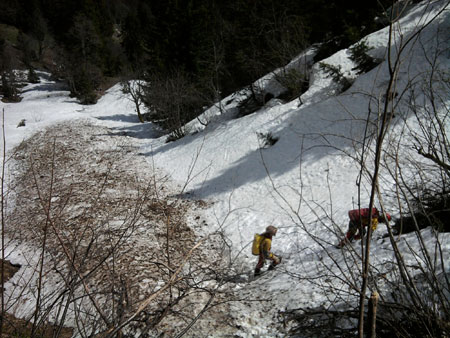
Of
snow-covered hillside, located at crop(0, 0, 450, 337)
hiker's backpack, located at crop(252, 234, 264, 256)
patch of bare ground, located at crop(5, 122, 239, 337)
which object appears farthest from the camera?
hiker's backpack, located at crop(252, 234, 264, 256)

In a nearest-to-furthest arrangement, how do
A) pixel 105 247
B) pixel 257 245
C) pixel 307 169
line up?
pixel 257 245 < pixel 105 247 < pixel 307 169

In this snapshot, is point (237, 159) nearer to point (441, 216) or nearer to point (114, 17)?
point (441, 216)

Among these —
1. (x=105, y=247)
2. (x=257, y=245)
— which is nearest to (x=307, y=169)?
(x=257, y=245)

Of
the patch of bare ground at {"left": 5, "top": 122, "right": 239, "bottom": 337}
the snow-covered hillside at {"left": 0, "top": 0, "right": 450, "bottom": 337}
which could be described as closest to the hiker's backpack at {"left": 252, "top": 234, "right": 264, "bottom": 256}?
the snow-covered hillside at {"left": 0, "top": 0, "right": 450, "bottom": 337}

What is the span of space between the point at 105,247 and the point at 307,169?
6.05 metres

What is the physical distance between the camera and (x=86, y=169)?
409 inches

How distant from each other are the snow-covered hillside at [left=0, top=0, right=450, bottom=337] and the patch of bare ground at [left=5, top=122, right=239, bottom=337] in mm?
529

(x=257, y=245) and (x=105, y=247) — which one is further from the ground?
(x=105, y=247)

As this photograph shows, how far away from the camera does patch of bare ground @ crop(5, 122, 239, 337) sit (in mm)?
1338

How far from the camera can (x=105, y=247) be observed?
5078 millimetres

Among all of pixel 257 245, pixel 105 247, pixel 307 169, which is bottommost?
pixel 257 245

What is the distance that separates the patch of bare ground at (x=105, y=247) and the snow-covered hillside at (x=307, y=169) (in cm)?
53

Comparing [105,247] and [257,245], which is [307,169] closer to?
[257,245]

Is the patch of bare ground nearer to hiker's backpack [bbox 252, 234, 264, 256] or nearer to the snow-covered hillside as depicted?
the snow-covered hillside
